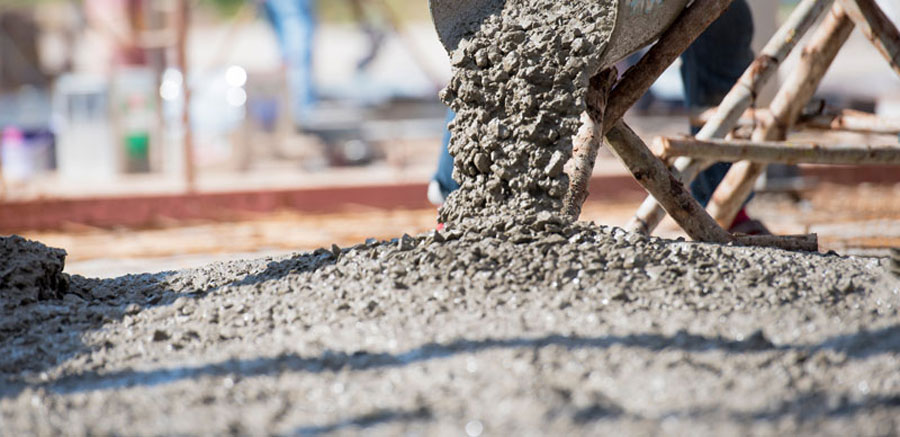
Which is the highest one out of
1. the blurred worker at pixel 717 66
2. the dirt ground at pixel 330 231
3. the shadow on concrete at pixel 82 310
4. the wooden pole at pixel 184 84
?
the wooden pole at pixel 184 84

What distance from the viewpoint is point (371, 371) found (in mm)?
1840

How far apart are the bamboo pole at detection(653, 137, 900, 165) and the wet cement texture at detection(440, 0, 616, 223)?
0.55 metres

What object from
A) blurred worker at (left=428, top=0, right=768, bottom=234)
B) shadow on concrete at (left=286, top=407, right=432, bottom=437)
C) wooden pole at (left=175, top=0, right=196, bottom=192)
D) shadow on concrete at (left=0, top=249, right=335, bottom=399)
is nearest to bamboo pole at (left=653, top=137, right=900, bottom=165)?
blurred worker at (left=428, top=0, right=768, bottom=234)

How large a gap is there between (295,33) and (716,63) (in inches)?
257

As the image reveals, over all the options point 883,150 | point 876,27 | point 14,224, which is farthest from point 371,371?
point 14,224

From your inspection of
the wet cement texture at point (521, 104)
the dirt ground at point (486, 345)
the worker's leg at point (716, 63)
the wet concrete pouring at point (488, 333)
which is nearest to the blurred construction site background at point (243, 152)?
the worker's leg at point (716, 63)

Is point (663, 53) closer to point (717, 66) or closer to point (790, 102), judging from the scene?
point (790, 102)

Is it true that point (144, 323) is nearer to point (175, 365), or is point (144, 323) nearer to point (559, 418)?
point (175, 365)

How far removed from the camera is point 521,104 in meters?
2.62

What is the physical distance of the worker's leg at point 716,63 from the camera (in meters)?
3.83

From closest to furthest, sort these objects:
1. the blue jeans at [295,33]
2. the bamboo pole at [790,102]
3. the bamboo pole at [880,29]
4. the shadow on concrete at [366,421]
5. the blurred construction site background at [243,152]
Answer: the shadow on concrete at [366,421], the bamboo pole at [880,29], the bamboo pole at [790,102], the blurred construction site background at [243,152], the blue jeans at [295,33]

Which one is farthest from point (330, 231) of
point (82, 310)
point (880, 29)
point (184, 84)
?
point (82, 310)

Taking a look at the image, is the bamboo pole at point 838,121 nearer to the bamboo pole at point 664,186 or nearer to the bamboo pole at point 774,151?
the bamboo pole at point 774,151

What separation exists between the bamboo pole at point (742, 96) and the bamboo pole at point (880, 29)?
11 cm
